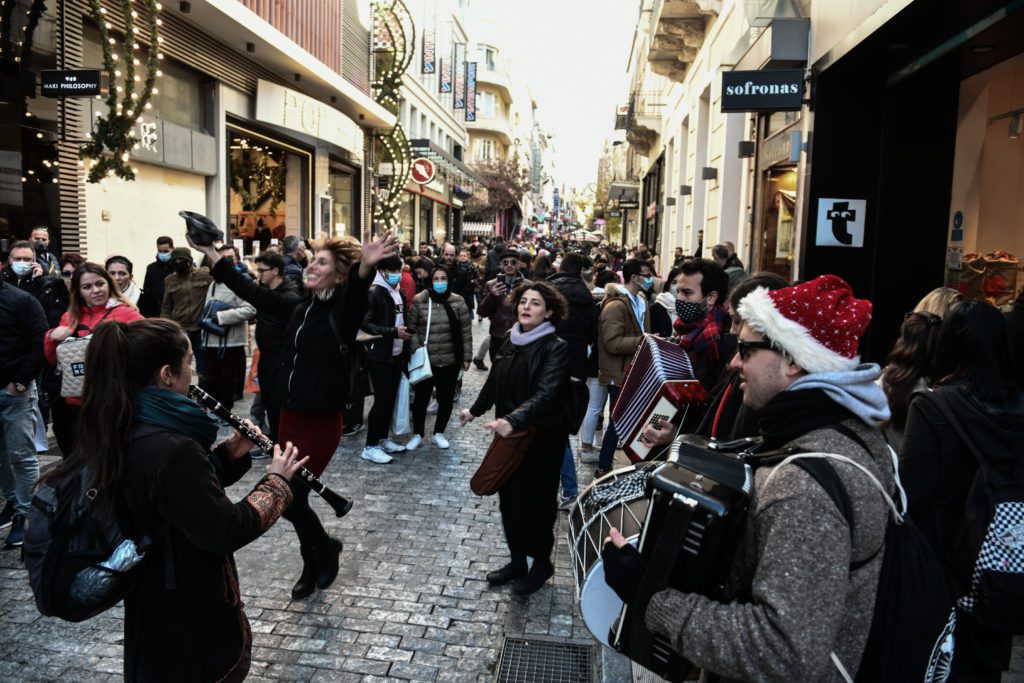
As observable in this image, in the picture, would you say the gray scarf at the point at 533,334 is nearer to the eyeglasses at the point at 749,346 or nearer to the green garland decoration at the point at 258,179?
the eyeglasses at the point at 749,346

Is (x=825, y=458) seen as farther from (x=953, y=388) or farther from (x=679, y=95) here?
(x=679, y=95)

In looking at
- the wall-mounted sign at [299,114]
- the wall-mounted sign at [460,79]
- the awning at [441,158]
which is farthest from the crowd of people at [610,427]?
the wall-mounted sign at [460,79]

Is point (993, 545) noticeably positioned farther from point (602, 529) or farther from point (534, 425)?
point (534, 425)

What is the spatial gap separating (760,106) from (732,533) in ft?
26.8

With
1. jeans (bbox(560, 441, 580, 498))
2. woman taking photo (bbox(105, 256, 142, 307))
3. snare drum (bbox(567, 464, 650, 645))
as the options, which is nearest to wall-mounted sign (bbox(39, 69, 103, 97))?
woman taking photo (bbox(105, 256, 142, 307))

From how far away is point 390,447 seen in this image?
7.80m

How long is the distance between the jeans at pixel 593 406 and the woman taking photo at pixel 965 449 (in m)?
4.62

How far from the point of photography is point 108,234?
500 inches

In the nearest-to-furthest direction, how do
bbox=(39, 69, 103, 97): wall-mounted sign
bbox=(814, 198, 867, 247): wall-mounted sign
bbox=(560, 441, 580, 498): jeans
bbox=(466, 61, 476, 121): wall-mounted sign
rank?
bbox=(560, 441, 580, 498): jeans, bbox=(814, 198, 867, 247): wall-mounted sign, bbox=(39, 69, 103, 97): wall-mounted sign, bbox=(466, 61, 476, 121): wall-mounted sign

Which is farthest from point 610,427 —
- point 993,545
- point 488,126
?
point 488,126

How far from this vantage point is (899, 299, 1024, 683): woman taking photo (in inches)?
115

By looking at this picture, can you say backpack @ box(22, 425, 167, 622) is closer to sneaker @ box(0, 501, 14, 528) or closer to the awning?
sneaker @ box(0, 501, 14, 528)

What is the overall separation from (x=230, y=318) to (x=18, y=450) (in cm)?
271

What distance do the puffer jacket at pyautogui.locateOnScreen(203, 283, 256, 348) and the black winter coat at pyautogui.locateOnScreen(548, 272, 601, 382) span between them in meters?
3.14
